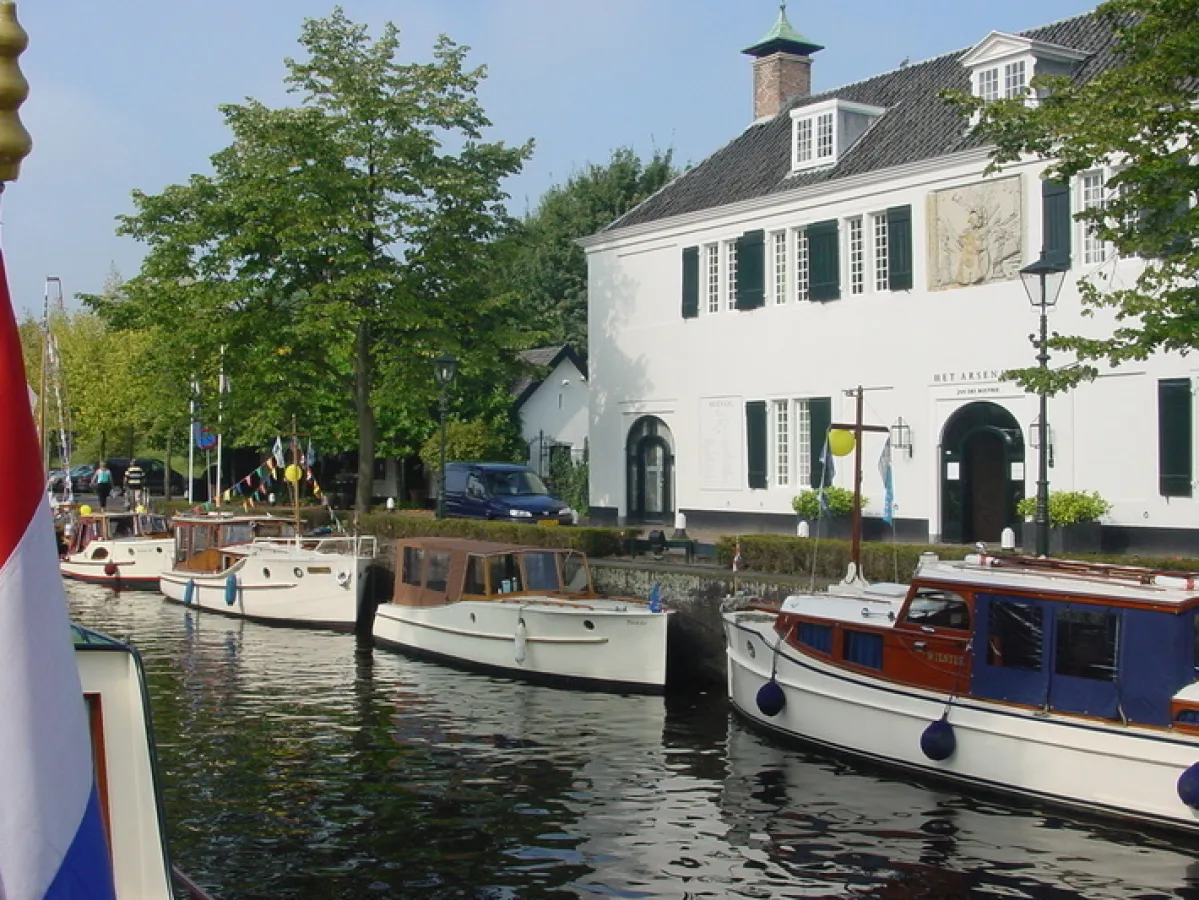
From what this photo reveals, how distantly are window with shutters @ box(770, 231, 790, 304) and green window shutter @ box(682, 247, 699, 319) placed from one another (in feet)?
8.86

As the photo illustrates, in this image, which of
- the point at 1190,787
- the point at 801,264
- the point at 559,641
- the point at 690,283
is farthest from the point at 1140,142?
the point at 690,283

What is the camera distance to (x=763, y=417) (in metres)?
32.2

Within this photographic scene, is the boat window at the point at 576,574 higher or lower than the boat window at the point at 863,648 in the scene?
higher

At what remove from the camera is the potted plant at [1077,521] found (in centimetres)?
2475

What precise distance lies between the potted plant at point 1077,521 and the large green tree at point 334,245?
1544 centimetres

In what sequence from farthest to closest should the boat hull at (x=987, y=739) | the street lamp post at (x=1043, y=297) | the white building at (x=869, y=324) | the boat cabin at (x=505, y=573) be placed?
the white building at (x=869, y=324)
the boat cabin at (x=505, y=573)
the street lamp post at (x=1043, y=297)
the boat hull at (x=987, y=739)

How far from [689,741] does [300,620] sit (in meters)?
13.3

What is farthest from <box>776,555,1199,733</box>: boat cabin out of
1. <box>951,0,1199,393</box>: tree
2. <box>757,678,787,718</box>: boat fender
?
<box>951,0,1199,393</box>: tree

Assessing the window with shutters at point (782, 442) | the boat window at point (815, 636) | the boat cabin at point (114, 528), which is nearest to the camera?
the boat window at point (815, 636)

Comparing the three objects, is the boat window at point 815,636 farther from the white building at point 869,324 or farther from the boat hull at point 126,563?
the boat hull at point 126,563

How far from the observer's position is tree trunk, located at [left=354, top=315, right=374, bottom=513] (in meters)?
36.0

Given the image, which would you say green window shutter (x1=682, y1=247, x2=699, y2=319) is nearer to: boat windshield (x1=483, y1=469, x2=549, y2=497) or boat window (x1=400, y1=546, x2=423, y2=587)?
boat windshield (x1=483, y1=469, x2=549, y2=497)

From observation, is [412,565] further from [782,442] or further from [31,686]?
[31,686]

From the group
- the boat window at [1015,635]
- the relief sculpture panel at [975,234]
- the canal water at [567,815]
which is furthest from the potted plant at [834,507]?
the boat window at [1015,635]
